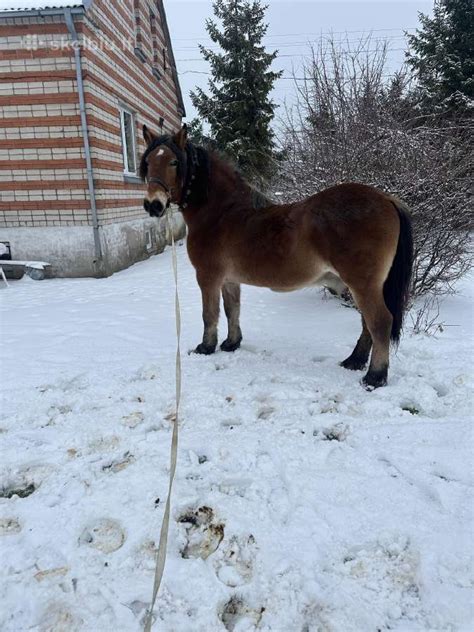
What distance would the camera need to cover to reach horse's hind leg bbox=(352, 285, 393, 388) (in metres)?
2.97

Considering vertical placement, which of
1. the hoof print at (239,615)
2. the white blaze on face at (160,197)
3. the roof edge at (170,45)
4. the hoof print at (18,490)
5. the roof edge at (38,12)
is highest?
the roof edge at (170,45)

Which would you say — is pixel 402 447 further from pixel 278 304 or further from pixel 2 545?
pixel 278 304

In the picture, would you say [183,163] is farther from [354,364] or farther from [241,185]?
[354,364]

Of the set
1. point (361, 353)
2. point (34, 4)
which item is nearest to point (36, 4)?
point (34, 4)

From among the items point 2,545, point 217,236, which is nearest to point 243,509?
point 2,545

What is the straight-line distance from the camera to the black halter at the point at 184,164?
332cm

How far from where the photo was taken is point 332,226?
9.57 ft

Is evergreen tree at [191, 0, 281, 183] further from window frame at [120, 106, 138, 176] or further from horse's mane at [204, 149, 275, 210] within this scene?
horse's mane at [204, 149, 275, 210]

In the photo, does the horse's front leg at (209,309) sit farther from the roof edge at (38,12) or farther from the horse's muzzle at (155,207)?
the roof edge at (38,12)

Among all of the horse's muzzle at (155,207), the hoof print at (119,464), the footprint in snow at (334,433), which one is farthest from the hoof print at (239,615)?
the horse's muzzle at (155,207)

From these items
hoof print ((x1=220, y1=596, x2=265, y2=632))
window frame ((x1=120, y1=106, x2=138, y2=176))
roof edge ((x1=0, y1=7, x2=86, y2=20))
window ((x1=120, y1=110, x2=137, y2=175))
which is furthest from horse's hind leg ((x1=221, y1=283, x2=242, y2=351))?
window ((x1=120, y1=110, x2=137, y2=175))

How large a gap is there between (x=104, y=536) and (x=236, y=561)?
0.57m

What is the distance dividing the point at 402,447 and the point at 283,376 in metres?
1.15

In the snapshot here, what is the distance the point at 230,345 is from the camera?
391 centimetres
